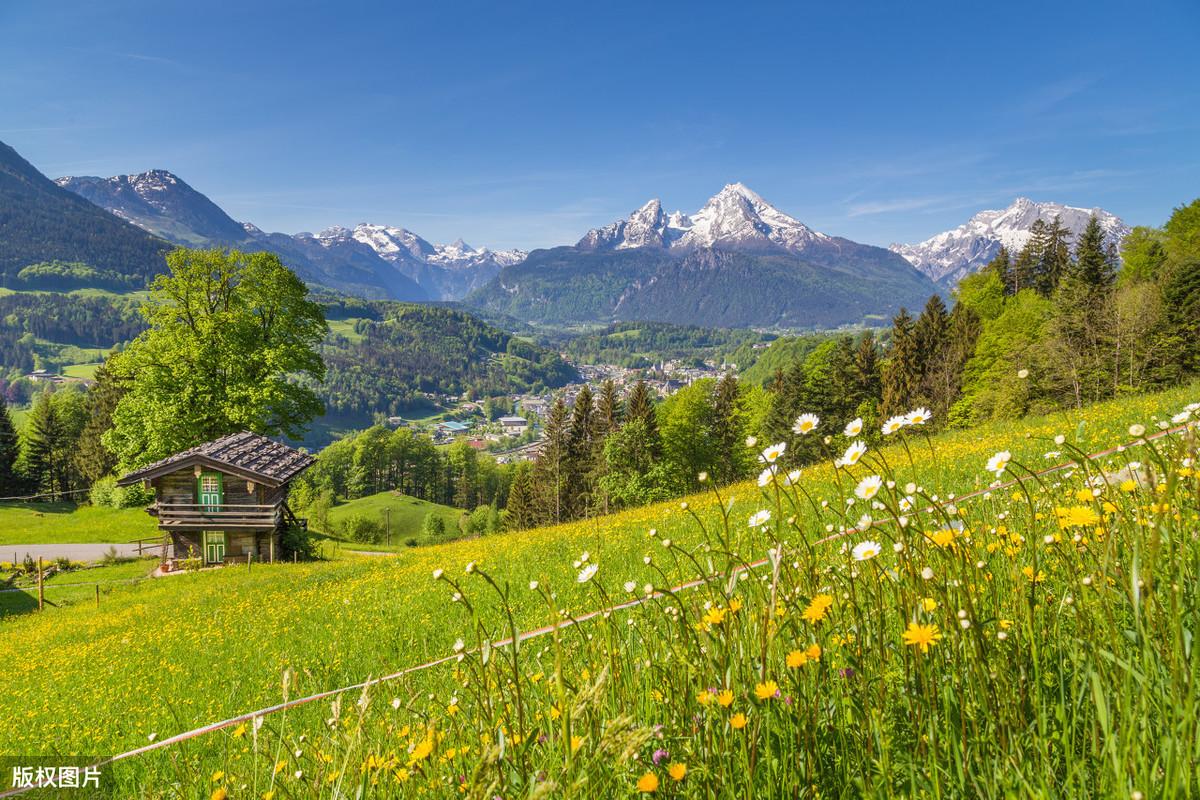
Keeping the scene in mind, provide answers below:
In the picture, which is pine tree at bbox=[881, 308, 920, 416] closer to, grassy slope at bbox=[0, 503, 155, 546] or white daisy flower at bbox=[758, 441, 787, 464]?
white daisy flower at bbox=[758, 441, 787, 464]

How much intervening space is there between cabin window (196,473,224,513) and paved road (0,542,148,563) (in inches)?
321

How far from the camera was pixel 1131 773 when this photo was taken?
1.42 m

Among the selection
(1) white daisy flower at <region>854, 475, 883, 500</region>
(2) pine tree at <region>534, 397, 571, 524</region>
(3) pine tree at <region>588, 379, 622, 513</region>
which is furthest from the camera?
(2) pine tree at <region>534, 397, 571, 524</region>

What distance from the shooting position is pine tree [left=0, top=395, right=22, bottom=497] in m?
58.1

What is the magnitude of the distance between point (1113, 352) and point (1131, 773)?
3774cm

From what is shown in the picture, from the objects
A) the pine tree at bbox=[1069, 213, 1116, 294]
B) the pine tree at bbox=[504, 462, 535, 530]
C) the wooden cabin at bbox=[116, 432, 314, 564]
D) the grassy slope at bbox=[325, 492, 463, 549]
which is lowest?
the grassy slope at bbox=[325, 492, 463, 549]

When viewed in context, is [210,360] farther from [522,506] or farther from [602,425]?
[522,506]

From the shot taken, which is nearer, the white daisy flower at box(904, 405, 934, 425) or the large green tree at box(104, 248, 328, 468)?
the white daisy flower at box(904, 405, 934, 425)

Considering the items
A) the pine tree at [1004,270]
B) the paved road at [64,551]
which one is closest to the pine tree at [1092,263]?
the pine tree at [1004,270]

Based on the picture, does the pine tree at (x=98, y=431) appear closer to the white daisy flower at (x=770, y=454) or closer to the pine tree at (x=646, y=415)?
the pine tree at (x=646, y=415)

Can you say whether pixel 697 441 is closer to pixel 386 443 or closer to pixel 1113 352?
pixel 1113 352

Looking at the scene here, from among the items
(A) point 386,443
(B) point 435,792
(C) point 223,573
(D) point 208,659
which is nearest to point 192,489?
(C) point 223,573

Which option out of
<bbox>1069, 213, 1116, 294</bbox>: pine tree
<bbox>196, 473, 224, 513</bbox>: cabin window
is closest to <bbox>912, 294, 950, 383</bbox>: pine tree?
<bbox>1069, 213, 1116, 294</bbox>: pine tree

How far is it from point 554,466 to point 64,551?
37.0m
